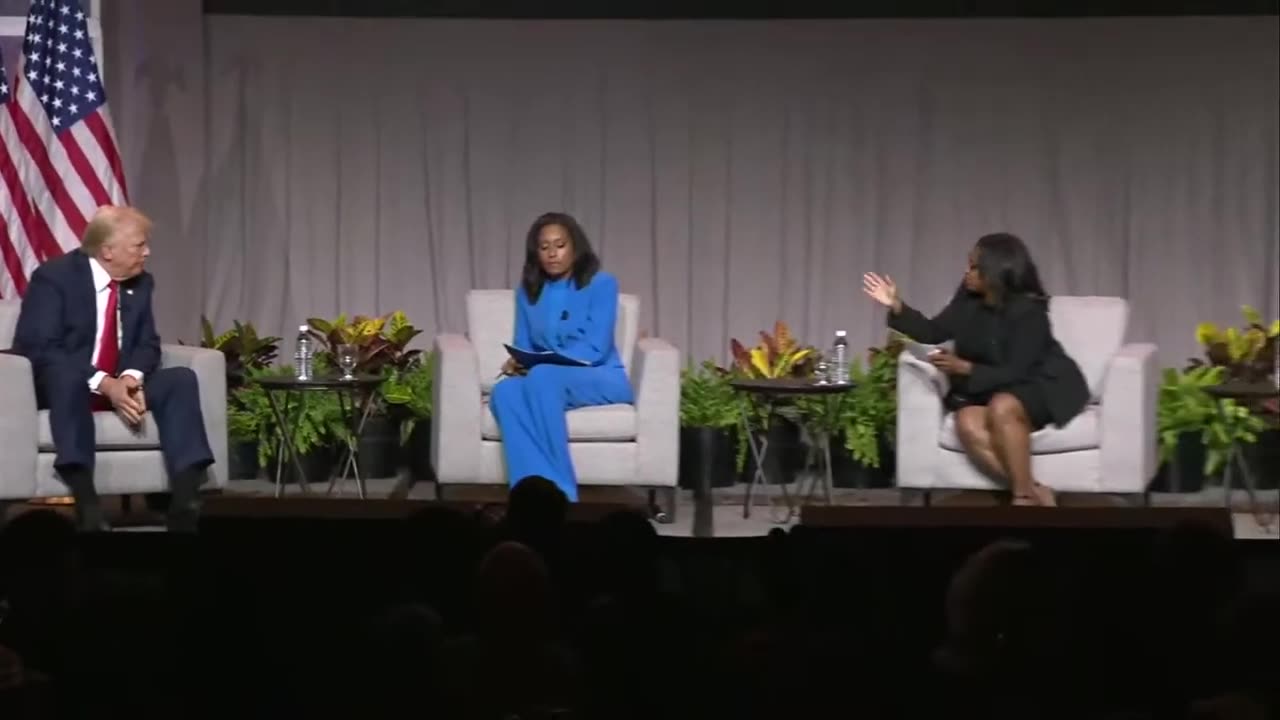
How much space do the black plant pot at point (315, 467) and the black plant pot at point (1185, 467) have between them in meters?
3.17

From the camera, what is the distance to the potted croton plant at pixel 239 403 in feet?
24.8

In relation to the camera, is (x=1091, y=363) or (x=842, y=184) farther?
(x=842, y=184)

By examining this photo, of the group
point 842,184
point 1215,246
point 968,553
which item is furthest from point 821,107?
point 968,553

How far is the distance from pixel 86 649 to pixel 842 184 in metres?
7.24

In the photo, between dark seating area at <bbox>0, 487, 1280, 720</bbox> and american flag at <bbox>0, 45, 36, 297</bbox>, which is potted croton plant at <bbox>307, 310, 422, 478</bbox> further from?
dark seating area at <bbox>0, 487, 1280, 720</bbox>

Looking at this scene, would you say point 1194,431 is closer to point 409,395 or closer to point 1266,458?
point 1266,458

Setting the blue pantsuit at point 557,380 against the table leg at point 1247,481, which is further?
the table leg at point 1247,481

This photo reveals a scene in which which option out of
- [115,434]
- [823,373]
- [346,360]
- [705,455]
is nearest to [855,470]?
[705,455]

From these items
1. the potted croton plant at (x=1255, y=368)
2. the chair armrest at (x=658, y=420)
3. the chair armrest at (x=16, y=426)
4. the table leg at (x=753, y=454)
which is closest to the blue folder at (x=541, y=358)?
the chair armrest at (x=658, y=420)

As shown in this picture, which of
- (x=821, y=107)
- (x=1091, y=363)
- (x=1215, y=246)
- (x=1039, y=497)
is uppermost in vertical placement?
(x=821, y=107)

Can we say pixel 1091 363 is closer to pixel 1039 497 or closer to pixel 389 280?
pixel 1039 497

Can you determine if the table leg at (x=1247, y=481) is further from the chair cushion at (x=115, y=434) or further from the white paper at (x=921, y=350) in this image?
the chair cushion at (x=115, y=434)

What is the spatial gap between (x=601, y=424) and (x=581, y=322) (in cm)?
43

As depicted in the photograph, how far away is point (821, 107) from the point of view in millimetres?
9102
